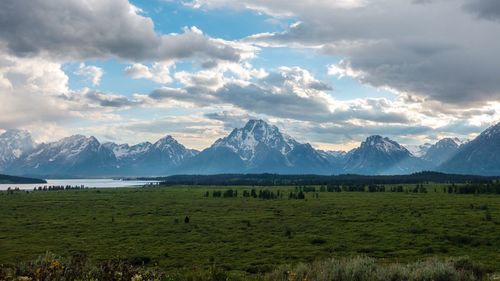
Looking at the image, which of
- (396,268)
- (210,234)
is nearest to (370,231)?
(210,234)

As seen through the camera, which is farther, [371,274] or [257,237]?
[257,237]

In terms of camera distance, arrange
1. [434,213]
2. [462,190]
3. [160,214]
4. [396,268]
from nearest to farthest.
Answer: [396,268] < [434,213] < [160,214] < [462,190]

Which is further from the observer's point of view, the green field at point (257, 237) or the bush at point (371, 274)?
the green field at point (257, 237)

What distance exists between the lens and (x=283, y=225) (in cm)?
6550

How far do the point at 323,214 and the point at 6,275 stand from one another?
6710 cm

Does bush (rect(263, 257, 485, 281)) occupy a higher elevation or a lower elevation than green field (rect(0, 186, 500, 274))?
higher

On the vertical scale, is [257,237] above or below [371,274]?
below

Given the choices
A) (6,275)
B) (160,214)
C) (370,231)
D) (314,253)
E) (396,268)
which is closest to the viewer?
(6,275)

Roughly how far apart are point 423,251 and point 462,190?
114772 millimetres

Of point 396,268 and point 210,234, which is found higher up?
point 396,268

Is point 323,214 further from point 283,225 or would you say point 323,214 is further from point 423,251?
point 423,251

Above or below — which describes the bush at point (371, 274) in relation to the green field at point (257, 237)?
above

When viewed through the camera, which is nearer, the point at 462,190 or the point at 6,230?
the point at 6,230

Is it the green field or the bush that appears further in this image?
the green field
